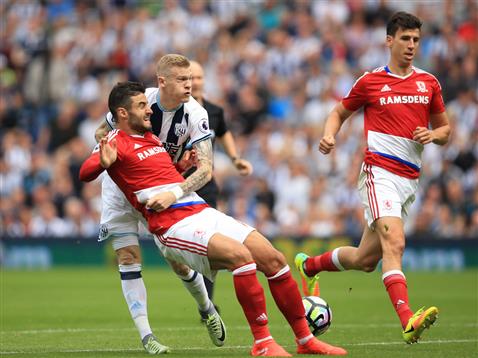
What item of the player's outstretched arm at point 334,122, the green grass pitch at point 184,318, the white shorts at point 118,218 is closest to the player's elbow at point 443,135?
the player's outstretched arm at point 334,122

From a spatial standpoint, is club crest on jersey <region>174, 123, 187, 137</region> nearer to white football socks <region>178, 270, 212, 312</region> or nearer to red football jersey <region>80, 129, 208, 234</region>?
red football jersey <region>80, 129, 208, 234</region>

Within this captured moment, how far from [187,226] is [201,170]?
26.2 inches

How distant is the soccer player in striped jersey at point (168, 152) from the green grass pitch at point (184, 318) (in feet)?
1.00

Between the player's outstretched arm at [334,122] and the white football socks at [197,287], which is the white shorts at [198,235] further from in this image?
the player's outstretched arm at [334,122]

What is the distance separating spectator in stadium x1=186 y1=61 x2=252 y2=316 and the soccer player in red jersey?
1886mm

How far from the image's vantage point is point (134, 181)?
8664mm

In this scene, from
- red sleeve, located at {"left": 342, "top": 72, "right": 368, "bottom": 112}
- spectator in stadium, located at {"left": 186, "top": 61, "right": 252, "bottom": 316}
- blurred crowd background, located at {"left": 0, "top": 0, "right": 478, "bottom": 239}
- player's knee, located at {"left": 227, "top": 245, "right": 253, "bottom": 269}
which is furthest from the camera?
blurred crowd background, located at {"left": 0, "top": 0, "right": 478, "bottom": 239}

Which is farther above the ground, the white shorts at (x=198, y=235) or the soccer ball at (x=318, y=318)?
the white shorts at (x=198, y=235)

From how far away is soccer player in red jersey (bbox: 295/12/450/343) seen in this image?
9.40 m

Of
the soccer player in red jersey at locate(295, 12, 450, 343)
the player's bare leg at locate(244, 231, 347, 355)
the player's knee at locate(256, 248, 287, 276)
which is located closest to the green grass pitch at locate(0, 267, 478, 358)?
the player's bare leg at locate(244, 231, 347, 355)

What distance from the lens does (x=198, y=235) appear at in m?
8.27

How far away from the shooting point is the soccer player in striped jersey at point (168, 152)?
9.00 meters

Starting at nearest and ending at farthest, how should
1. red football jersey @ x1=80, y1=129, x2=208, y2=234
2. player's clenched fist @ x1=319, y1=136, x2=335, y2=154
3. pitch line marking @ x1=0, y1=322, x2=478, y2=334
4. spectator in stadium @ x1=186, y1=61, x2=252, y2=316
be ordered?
red football jersey @ x1=80, y1=129, x2=208, y2=234
player's clenched fist @ x1=319, y1=136, x2=335, y2=154
pitch line marking @ x1=0, y1=322, x2=478, y2=334
spectator in stadium @ x1=186, y1=61, x2=252, y2=316

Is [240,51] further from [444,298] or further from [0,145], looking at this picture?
[444,298]
